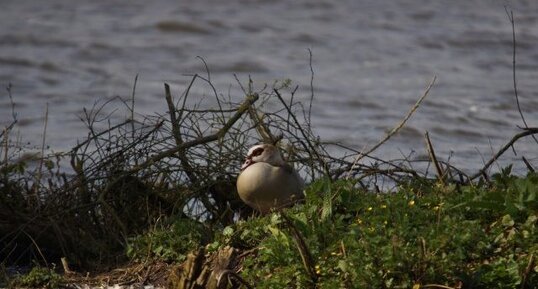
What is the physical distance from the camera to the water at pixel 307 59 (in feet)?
47.6

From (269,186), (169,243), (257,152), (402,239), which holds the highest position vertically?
(402,239)

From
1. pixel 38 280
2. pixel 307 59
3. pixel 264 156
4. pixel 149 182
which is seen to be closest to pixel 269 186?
pixel 264 156

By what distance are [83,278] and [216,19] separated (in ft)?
45.0

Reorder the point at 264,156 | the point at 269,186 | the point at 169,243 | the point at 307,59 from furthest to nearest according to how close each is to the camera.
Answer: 1. the point at 307,59
2. the point at 264,156
3. the point at 269,186
4. the point at 169,243

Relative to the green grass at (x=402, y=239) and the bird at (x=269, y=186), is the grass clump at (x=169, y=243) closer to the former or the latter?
the green grass at (x=402, y=239)

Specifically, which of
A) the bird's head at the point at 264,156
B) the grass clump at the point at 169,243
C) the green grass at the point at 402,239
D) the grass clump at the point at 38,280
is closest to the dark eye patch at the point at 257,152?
the bird's head at the point at 264,156

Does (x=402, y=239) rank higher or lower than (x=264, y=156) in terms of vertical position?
higher

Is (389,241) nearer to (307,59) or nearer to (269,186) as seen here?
(269,186)

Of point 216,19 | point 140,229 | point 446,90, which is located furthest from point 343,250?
point 216,19

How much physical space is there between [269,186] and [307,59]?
35.4 feet

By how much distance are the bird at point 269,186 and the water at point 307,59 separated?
3847 millimetres

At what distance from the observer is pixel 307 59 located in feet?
60.0

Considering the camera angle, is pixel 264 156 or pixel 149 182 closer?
pixel 264 156

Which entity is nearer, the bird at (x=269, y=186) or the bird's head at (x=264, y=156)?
the bird at (x=269, y=186)
